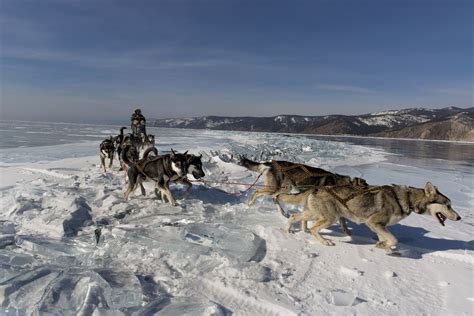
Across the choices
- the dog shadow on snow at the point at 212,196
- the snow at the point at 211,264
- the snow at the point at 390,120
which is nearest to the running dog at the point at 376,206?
the snow at the point at 211,264

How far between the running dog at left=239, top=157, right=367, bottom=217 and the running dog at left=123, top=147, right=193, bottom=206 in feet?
5.44

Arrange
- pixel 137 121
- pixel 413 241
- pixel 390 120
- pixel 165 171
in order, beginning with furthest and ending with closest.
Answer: pixel 390 120 < pixel 137 121 < pixel 165 171 < pixel 413 241

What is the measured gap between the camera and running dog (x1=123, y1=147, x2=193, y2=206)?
25.2 feet

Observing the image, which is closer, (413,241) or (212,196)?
(413,241)

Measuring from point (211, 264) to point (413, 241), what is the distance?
11.2ft

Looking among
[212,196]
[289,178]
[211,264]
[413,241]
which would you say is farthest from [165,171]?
[413,241]

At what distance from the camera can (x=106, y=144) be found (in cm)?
1303

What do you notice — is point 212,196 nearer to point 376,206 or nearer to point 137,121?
point 376,206

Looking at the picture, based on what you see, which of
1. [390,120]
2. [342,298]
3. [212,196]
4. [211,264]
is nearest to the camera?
[342,298]

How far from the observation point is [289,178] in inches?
283

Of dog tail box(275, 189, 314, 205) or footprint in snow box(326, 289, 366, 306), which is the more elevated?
dog tail box(275, 189, 314, 205)

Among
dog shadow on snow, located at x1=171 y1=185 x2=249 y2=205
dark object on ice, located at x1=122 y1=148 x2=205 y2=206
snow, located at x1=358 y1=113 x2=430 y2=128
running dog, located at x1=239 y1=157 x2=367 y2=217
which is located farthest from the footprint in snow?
snow, located at x1=358 y1=113 x2=430 y2=128

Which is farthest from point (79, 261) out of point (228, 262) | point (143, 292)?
point (228, 262)

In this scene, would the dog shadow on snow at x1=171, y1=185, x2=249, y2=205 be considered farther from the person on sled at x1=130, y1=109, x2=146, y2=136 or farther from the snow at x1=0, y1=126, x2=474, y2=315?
the person on sled at x1=130, y1=109, x2=146, y2=136
